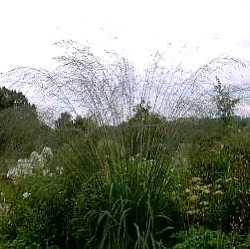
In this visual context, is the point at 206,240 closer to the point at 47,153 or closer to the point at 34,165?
the point at 47,153

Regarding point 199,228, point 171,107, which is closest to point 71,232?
point 199,228

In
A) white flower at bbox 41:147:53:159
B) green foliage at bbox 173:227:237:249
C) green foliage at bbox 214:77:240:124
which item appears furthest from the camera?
white flower at bbox 41:147:53:159

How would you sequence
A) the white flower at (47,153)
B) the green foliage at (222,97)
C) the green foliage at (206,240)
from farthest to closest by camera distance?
1. the white flower at (47,153)
2. the green foliage at (222,97)
3. the green foliage at (206,240)

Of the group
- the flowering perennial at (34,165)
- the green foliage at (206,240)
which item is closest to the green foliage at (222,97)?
the green foliage at (206,240)

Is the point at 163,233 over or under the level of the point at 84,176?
under

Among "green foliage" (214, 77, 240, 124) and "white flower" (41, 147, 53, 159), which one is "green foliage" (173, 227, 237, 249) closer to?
"green foliage" (214, 77, 240, 124)

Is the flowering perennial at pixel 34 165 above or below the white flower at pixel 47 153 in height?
below

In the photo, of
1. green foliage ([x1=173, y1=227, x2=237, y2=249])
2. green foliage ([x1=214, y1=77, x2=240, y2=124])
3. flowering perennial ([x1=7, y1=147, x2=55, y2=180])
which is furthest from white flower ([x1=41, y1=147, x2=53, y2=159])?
green foliage ([x1=173, y1=227, x2=237, y2=249])

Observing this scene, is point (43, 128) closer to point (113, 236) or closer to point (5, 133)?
point (113, 236)

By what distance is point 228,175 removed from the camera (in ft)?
21.9

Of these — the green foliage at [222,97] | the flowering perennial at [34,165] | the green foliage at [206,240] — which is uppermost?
the green foliage at [222,97]

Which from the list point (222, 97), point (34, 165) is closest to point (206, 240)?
point (222, 97)

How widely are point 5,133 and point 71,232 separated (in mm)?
5559

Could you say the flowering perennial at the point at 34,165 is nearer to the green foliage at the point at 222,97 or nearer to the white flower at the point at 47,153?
the white flower at the point at 47,153
